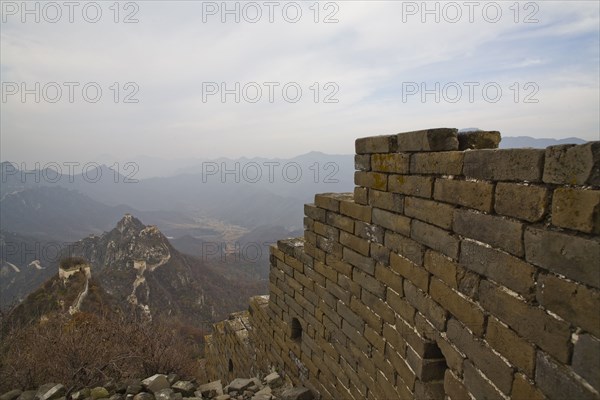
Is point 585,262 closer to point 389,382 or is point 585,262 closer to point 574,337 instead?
point 574,337

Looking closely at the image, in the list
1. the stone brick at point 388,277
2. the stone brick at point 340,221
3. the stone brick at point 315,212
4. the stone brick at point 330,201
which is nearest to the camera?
the stone brick at point 388,277

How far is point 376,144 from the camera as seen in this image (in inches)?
111

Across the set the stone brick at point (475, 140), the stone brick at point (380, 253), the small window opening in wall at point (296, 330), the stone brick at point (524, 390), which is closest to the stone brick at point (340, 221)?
the stone brick at point (380, 253)

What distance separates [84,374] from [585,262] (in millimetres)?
5985

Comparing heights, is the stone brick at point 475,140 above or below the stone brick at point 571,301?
above

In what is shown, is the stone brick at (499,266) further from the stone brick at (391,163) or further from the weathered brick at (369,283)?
the weathered brick at (369,283)

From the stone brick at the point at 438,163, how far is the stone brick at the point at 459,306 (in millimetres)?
681

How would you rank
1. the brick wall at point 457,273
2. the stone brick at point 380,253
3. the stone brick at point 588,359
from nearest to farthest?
the stone brick at point 588,359, the brick wall at point 457,273, the stone brick at point 380,253

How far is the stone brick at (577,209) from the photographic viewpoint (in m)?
1.18

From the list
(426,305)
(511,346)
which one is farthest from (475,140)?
(511,346)

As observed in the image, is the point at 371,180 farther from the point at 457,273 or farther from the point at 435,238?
the point at 457,273

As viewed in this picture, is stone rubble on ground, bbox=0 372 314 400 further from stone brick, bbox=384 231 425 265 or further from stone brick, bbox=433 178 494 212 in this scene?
stone brick, bbox=433 178 494 212

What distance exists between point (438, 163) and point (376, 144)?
2.52ft

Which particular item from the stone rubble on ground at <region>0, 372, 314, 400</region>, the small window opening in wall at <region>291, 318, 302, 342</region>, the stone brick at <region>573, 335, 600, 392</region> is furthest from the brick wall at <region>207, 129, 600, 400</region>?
the stone rubble on ground at <region>0, 372, 314, 400</region>
